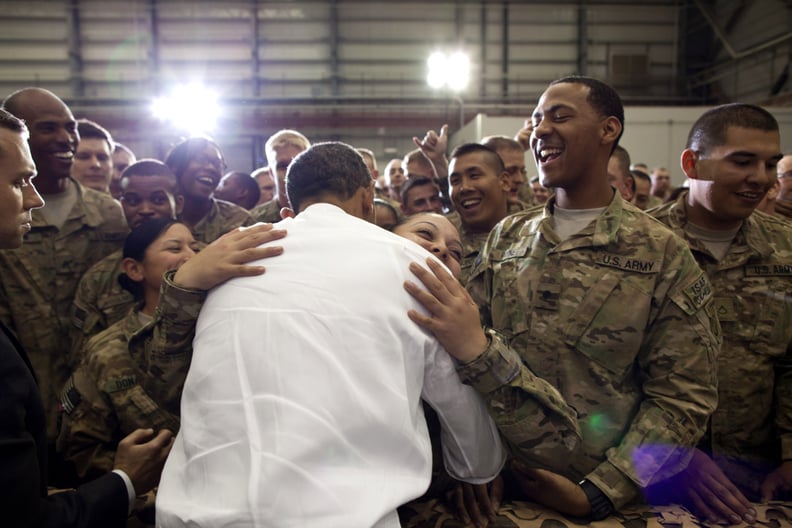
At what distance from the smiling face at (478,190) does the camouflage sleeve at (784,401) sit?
1.43m

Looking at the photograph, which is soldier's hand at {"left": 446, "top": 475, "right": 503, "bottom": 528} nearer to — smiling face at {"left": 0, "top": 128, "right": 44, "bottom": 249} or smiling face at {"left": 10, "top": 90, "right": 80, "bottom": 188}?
smiling face at {"left": 0, "top": 128, "right": 44, "bottom": 249}

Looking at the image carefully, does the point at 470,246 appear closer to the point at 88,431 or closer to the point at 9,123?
the point at 88,431

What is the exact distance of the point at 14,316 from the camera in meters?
2.44

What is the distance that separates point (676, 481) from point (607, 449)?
0.95 feet

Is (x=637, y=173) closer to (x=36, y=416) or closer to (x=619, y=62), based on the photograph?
(x=36, y=416)

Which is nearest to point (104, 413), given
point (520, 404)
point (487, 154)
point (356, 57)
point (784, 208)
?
point (520, 404)

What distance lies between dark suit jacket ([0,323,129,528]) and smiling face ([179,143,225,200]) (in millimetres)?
2128

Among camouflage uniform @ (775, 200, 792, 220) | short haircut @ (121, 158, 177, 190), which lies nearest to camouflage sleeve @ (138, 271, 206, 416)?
short haircut @ (121, 158, 177, 190)

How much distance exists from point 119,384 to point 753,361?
236cm

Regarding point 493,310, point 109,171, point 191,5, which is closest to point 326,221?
point 493,310

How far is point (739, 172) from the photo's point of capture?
6.66 ft

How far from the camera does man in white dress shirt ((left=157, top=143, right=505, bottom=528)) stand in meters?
0.95

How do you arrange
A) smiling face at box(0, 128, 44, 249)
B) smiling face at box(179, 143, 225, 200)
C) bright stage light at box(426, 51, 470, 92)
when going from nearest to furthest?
1. smiling face at box(0, 128, 44, 249)
2. smiling face at box(179, 143, 225, 200)
3. bright stage light at box(426, 51, 470, 92)

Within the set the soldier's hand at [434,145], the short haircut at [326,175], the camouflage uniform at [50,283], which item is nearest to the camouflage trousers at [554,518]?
the short haircut at [326,175]
